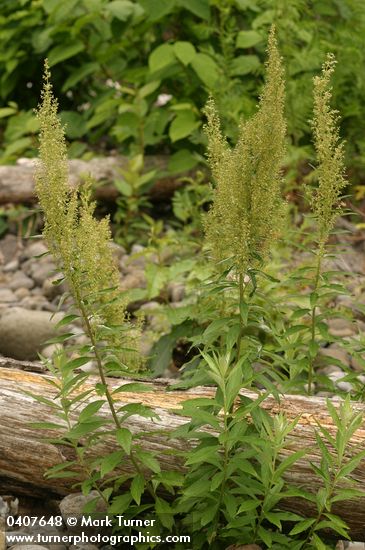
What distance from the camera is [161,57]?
650cm

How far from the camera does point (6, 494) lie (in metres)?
3.59

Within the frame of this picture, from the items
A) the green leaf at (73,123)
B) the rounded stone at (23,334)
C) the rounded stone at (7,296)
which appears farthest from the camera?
the green leaf at (73,123)

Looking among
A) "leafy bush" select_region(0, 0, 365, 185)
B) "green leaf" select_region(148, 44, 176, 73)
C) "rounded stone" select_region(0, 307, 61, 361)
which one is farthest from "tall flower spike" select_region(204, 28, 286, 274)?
"green leaf" select_region(148, 44, 176, 73)

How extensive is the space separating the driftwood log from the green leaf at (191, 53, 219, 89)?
3.29 m


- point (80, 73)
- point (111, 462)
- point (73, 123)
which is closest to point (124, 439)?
point (111, 462)

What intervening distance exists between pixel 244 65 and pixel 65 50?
A: 1.60 metres

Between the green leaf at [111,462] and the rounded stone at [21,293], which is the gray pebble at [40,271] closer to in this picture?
the rounded stone at [21,293]

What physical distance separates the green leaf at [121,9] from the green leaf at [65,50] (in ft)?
1.85

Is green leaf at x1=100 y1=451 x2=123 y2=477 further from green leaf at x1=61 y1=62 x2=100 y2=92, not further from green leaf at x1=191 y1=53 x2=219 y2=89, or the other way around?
green leaf at x1=61 y1=62 x2=100 y2=92

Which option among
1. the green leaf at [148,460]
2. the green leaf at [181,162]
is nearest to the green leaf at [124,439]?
the green leaf at [148,460]

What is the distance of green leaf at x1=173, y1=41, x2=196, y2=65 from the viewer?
639 centimetres

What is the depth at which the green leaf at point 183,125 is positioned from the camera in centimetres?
646

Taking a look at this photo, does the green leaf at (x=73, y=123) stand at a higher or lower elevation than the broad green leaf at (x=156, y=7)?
lower

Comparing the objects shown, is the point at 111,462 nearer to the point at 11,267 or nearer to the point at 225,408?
the point at 225,408
